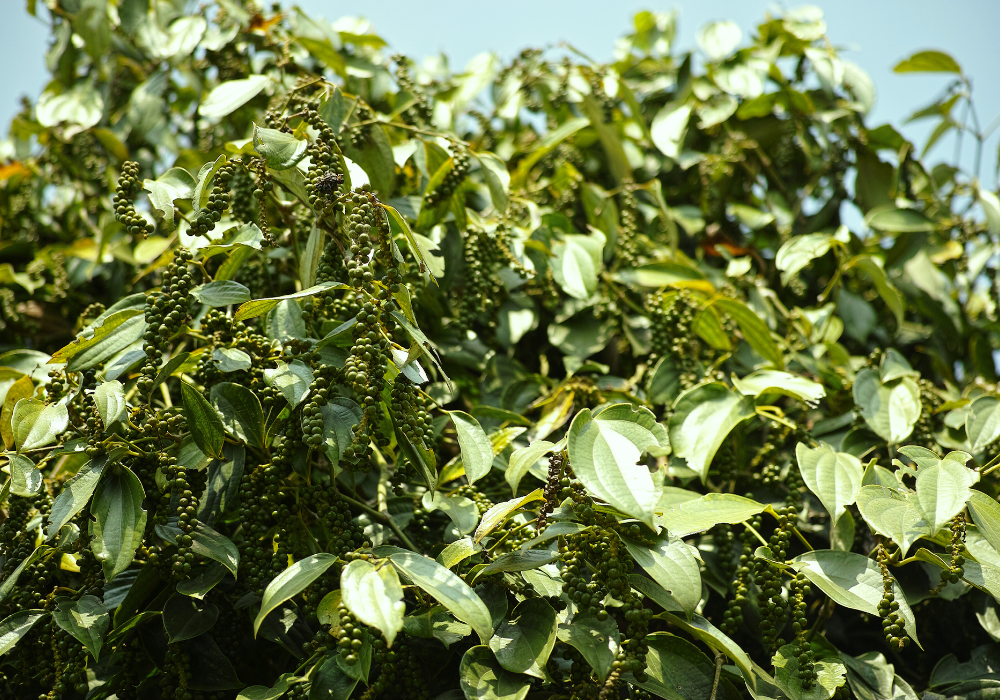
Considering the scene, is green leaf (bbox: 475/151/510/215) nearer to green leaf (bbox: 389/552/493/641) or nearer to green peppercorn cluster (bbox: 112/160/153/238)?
green peppercorn cluster (bbox: 112/160/153/238)

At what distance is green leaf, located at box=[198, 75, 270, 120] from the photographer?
129 centimetres

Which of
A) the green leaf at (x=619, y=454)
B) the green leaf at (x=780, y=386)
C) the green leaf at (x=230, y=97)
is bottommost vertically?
the green leaf at (x=780, y=386)

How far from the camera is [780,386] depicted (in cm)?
126

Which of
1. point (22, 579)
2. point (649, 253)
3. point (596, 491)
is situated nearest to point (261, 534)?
point (22, 579)

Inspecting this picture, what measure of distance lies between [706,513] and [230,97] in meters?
1.06

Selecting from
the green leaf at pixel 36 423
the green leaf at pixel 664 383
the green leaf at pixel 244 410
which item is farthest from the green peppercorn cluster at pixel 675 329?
the green leaf at pixel 36 423

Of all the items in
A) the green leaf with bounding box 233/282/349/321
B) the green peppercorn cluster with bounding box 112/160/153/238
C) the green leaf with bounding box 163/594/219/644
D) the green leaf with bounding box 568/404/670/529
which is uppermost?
the green peppercorn cluster with bounding box 112/160/153/238

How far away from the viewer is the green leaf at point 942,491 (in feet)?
2.91

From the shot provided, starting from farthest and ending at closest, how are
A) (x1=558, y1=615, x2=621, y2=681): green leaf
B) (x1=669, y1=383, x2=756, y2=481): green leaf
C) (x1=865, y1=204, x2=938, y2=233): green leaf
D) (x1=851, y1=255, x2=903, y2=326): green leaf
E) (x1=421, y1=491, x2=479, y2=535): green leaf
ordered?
(x1=865, y1=204, x2=938, y2=233): green leaf < (x1=851, y1=255, x2=903, y2=326): green leaf < (x1=669, y1=383, x2=756, y2=481): green leaf < (x1=421, y1=491, x2=479, y2=535): green leaf < (x1=558, y1=615, x2=621, y2=681): green leaf

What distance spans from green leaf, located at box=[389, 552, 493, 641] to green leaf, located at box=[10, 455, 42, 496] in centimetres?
49

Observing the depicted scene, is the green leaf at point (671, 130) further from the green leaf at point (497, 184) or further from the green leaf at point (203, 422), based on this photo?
the green leaf at point (203, 422)

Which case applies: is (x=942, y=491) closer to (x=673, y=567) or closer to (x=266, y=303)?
(x=673, y=567)

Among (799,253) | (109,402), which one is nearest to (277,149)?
(109,402)

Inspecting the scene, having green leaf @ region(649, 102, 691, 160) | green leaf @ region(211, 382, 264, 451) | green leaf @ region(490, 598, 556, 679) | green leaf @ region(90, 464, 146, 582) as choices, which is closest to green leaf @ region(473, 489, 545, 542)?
green leaf @ region(490, 598, 556, 679)
